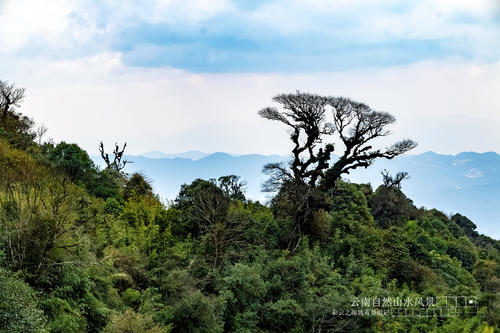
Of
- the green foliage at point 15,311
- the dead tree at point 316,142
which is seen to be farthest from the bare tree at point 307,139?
the green foliage at point 15,311

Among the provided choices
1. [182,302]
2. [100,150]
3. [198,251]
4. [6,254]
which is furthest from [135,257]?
[100,150]

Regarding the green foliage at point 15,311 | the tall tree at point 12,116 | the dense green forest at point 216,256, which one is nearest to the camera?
the green foliage at point 15,311

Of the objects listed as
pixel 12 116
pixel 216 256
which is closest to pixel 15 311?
pixel 216 256

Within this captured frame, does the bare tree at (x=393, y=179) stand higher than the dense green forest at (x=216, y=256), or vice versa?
the bare tree at (x=393, y=179)

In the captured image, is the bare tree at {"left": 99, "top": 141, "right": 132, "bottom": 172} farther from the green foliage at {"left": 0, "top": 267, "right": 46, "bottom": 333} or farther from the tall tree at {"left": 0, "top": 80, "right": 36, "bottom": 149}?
the green foliage at {"left": 0, "top": 267, "right": 46, "bottom": 333}

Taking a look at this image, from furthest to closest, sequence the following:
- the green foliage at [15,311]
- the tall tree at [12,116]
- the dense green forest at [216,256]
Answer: the tall tree at [12,116], the dense green forest at [216,256], the green foliage at [15,311]

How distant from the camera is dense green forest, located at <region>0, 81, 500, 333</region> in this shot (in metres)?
13.2

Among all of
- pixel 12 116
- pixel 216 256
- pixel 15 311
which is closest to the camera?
pixel 15 311

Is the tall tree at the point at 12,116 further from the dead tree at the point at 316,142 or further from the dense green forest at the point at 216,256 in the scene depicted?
the dead tree at the point at 316,142

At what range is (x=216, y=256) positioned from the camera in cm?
1869

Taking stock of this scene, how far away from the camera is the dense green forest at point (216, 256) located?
13.2 meters

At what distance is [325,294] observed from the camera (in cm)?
1797

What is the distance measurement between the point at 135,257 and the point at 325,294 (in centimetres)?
745

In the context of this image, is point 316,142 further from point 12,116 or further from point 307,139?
point 12,116
